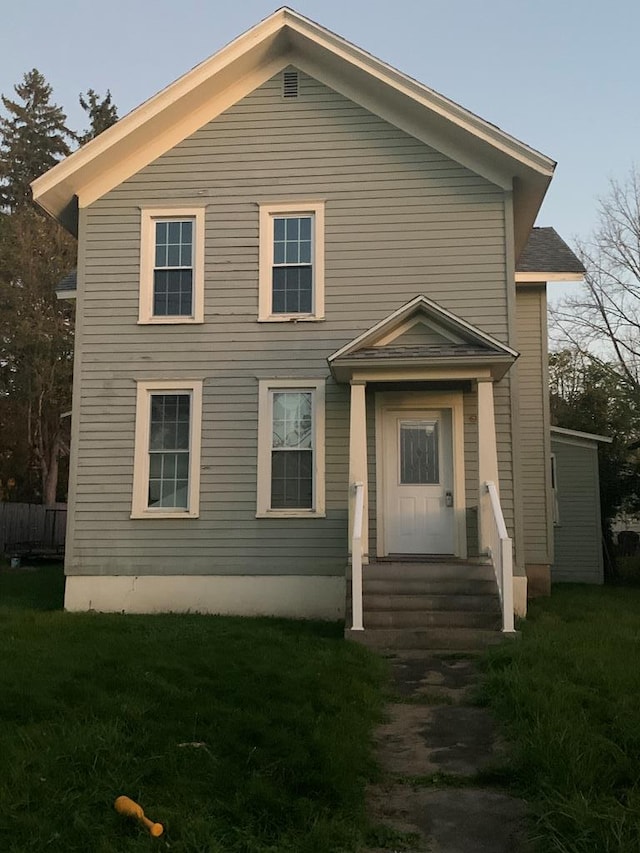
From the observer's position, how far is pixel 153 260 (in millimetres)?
11984

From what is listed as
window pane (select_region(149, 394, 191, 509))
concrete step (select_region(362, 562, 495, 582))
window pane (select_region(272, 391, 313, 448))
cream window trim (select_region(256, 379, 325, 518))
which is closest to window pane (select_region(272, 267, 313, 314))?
cream window trim (select_region(256, 379, 325, 518))

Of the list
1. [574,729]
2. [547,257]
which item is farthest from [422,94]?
[574,729]

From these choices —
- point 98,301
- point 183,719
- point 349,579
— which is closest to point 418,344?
point 349,579

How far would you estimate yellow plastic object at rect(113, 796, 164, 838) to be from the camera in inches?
155

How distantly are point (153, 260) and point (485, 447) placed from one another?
5.46 meters

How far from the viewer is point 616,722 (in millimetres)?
5367

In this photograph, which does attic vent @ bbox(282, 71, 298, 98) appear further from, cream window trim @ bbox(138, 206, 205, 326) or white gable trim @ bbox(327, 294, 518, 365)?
white gable trim @ bbox(327, 294, 518, 365)

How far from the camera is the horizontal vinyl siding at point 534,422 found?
13797mm

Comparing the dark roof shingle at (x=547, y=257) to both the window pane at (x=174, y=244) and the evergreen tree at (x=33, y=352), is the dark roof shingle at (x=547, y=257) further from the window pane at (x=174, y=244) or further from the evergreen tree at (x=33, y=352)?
the evergreen tree at (x=33, y=352)

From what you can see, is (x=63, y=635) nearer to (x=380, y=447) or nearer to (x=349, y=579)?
(x=349, y=579)

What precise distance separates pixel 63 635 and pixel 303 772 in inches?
185

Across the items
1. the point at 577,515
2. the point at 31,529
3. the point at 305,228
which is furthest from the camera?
the point at 31,529

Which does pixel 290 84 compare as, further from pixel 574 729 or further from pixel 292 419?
pixel 574 729

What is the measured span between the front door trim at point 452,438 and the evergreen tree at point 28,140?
105 ft
